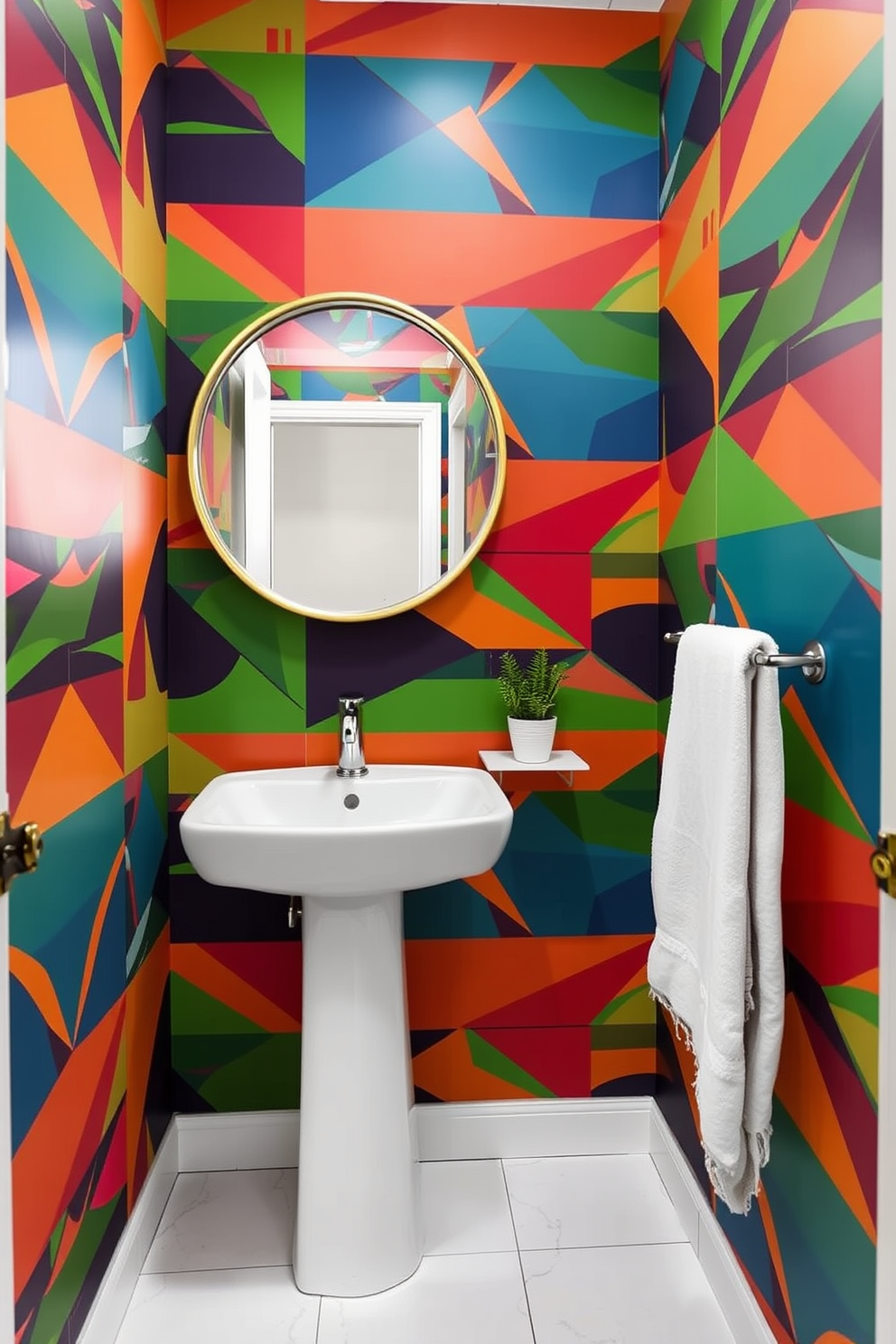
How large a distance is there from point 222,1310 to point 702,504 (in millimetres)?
1620

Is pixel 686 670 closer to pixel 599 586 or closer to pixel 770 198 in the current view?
pixel 599 586

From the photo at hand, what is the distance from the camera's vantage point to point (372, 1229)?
1.55 meters

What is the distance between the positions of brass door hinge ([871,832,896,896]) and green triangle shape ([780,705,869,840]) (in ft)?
0.42

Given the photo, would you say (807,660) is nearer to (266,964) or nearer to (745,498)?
(745,498)

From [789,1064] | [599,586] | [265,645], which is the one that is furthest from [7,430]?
[789,1064]

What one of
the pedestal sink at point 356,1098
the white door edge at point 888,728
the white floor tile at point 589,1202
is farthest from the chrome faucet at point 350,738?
the white door edge at point 888,728

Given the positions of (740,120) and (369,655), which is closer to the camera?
(740,120)

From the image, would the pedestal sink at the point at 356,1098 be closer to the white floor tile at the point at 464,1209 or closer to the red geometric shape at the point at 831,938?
the white floor tile at the point at 464,1209

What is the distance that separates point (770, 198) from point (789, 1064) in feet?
4.13

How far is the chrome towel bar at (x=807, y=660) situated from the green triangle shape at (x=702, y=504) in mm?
428

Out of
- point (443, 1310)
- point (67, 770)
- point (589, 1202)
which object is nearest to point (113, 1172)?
point (443, 1310)

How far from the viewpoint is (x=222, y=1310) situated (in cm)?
152

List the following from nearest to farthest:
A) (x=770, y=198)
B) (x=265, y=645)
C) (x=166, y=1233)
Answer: (x=770, y=198) < (x=166, y=1233) < (x=265, y=645)

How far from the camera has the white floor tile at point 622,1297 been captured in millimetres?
1464
